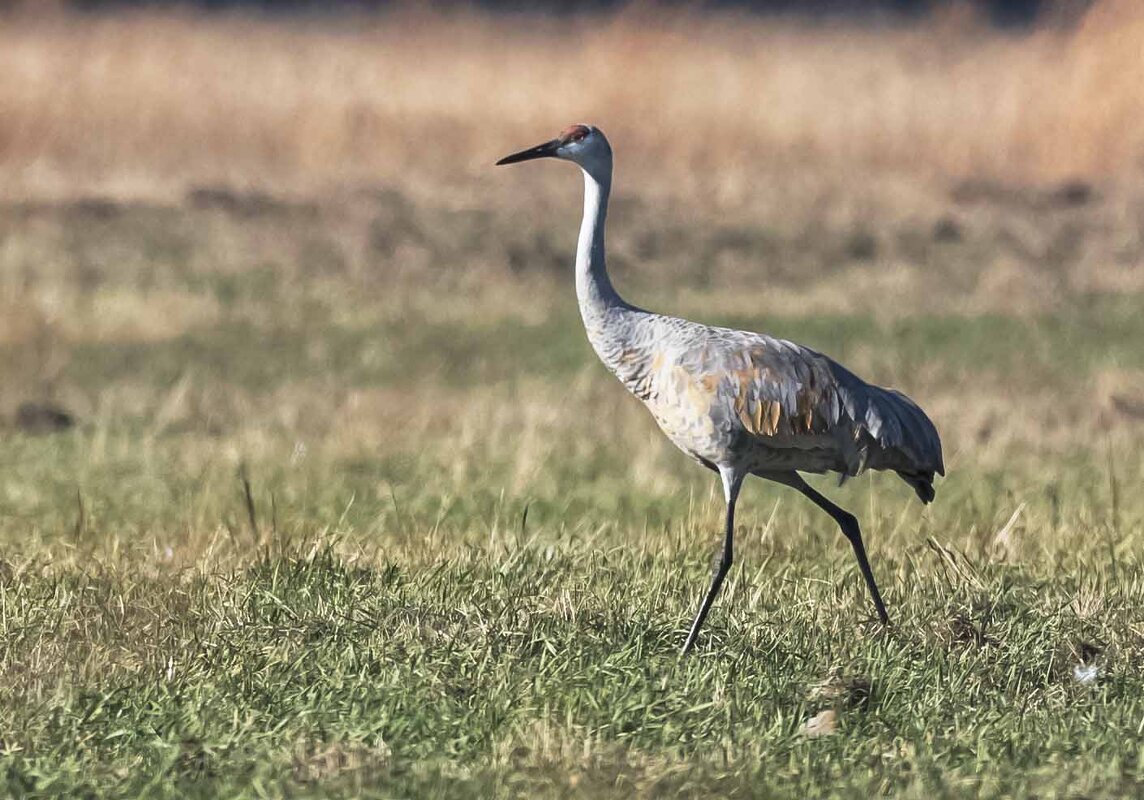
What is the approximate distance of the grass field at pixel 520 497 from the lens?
194 inches

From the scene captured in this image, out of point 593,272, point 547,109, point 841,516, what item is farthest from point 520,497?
point 547,109

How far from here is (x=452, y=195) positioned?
1747 centimetres

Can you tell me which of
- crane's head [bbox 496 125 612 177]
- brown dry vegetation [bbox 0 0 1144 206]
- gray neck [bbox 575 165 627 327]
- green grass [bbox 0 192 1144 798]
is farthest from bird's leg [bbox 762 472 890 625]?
brown dry vegetation [bbox 0 0 1144 206]

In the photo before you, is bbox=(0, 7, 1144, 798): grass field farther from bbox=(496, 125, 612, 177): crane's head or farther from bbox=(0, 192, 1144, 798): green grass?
bbox=(496, 125, 612, 177): crane's head

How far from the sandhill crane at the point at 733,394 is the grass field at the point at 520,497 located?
39 centimetres

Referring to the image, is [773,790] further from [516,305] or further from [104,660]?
[516,305]

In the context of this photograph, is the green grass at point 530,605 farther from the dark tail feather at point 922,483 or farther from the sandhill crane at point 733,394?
the sandhill crane at point 733,394

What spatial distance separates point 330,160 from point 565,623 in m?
13.7

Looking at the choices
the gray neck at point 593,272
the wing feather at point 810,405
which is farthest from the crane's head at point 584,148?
the wing feather at point 810,405

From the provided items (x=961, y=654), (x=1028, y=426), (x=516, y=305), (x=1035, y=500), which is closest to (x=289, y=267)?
(x=516, y=305)

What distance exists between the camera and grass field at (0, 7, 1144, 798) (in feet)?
16.2

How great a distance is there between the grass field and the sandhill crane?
1.27 ft

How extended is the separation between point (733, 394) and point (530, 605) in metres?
0.82

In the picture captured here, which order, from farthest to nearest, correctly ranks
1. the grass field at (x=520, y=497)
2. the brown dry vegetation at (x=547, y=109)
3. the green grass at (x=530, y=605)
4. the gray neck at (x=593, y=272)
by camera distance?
1. the brown dry vegetation at (x=547, y=109)
2. the gray neck at (x=593, y=272)
3. the grass field at (x=520, y=497)
4. the green grass at (x=530, y=605)
